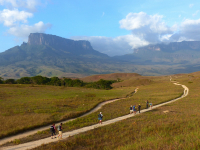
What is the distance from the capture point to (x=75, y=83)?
424 ft

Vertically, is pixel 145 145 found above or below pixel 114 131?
above

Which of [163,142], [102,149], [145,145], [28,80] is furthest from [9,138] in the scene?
[28,80]

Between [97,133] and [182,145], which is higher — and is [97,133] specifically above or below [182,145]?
below

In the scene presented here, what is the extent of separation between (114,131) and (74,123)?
25.3 feet

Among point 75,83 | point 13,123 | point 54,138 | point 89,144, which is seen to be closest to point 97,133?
point 89,144

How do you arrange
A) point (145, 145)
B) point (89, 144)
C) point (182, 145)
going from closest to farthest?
1. point (182, 145)
2. point (145, 145)
3. point (89, 144)

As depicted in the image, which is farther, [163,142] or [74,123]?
[74,123]

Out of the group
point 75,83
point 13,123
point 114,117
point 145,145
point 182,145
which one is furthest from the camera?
point 75,83

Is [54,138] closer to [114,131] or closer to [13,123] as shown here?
[114,131]

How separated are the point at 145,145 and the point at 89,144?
5306 mm

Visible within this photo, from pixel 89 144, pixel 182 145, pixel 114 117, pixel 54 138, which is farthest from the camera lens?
pixel 114 117

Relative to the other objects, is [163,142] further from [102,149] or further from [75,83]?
[75,83]

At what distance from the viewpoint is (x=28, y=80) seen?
134875 mm

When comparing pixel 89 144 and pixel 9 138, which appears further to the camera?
pixel 9 138
